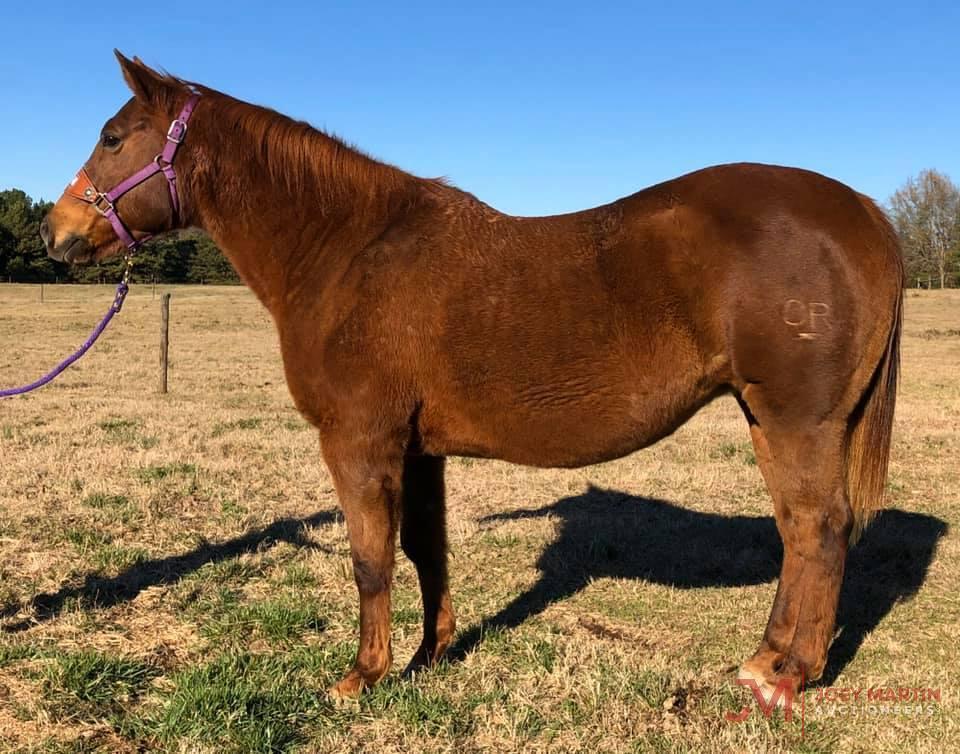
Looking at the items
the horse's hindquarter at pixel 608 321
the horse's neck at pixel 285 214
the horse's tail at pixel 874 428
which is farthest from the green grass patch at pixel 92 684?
the horse's tail at pixel 874 428

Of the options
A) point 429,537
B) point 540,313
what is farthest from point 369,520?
point 540,313

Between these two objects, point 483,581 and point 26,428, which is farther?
point 26,428

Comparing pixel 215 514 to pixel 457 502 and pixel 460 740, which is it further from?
pixel 460 740

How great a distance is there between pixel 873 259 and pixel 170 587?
4420 mm

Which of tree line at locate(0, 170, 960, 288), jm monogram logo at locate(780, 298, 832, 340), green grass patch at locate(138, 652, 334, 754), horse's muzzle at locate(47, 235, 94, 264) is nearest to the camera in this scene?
green grass patch at locate(138, 652, 334, 754)

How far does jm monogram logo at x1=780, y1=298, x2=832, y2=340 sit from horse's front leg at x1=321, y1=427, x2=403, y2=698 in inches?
71.5

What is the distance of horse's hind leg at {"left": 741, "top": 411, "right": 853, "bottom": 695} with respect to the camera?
10.9 ft

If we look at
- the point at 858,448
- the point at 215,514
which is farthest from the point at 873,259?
the point at 215,514

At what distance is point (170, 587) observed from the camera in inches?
187

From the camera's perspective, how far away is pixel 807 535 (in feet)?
11.3

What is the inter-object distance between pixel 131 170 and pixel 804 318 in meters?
3.22

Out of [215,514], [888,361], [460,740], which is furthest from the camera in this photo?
[215,514]

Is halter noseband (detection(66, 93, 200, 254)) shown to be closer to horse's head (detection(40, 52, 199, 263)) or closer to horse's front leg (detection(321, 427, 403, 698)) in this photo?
horse's head (detection(40, 52, 199, 263))

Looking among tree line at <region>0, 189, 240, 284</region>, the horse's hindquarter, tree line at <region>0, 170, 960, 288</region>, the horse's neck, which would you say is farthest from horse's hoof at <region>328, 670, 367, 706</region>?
tree line at <region>0, 189, 240, 284</region>
